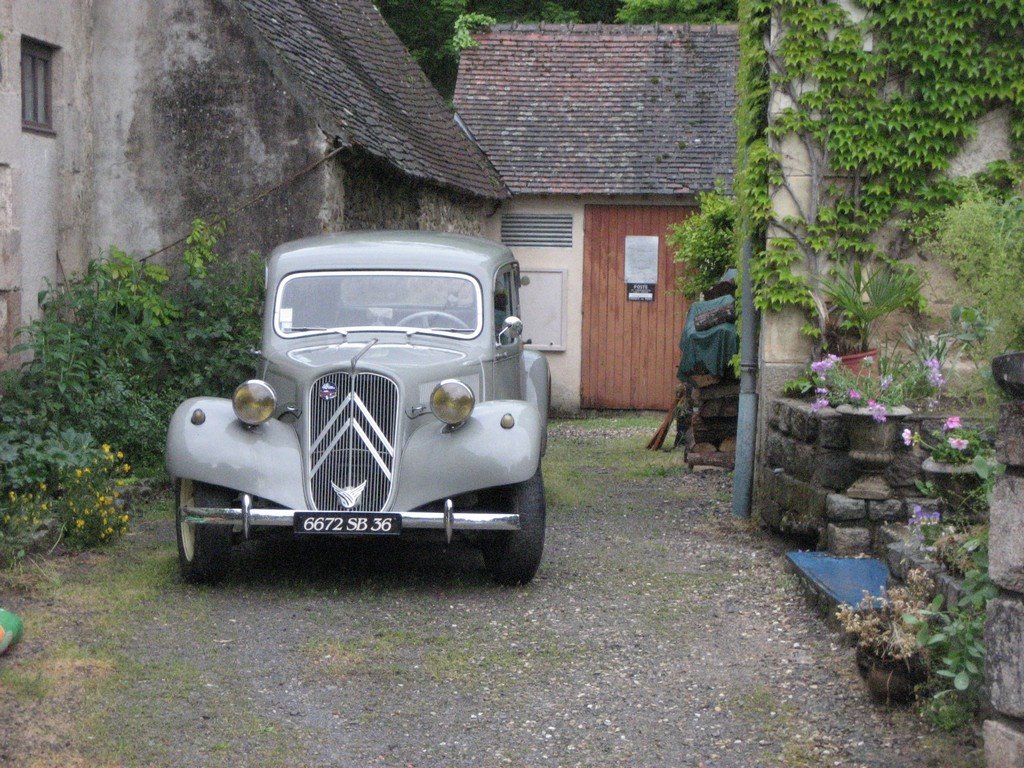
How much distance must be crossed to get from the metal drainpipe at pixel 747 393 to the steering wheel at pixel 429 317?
259 cm

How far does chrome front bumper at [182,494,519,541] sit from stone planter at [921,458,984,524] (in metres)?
2.14

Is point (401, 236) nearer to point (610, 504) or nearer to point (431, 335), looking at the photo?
point (431, 335)

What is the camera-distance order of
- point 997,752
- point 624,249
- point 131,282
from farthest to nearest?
point 624,249 < point 131,282 < point 997,752

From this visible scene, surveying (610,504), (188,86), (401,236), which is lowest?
(610,504)

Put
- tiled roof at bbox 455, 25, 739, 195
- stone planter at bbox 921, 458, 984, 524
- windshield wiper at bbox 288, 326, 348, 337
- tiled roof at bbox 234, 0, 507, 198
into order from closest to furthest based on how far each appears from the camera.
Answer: stone planter at bbox 921, 458, 984, 524 → windshield wiper at bbox 288, 326, 348, 337 → tiled roof at bbox 234, 0, 507, 198 → tiled roof at bbox 455, 25, 739, 195

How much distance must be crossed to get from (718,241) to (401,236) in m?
6.56

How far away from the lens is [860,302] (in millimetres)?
8727

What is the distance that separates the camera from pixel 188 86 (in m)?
11.9

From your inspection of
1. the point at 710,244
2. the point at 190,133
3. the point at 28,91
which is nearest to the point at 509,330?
the point at 190,133

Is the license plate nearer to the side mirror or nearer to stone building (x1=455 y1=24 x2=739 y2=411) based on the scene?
the side mirror

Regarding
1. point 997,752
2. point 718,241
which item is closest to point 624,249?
point 718,241

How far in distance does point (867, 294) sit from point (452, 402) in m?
3.39

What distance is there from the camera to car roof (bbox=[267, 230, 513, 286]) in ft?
26.9

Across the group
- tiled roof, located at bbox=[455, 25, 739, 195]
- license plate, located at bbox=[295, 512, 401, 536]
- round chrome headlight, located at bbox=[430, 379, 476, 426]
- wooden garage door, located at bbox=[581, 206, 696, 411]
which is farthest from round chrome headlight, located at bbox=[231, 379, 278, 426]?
wooden garage door, located at bbox=[581, 206, 696, 411]
